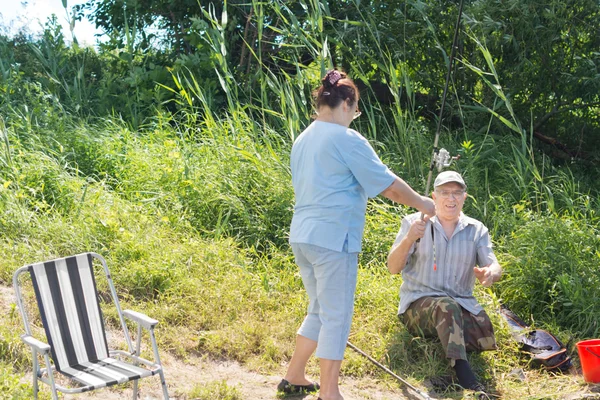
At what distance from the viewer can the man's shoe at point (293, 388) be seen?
4.66 m

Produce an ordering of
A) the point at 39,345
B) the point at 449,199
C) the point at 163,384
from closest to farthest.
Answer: the point at 39,345 < the point at 163,384 < the point at 449,199

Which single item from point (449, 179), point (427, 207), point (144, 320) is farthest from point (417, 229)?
point (144, 320)

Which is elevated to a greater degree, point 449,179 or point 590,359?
point 449,179

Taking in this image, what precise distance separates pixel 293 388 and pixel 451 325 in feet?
3.35

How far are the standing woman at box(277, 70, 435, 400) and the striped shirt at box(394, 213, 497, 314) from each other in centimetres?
99

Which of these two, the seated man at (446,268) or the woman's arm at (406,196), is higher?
the woman's arm at (406,196)

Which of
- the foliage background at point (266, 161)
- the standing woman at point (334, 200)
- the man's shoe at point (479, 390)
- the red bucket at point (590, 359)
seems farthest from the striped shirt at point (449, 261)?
the standing woman at point (334, 200)

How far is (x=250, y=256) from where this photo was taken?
660cm

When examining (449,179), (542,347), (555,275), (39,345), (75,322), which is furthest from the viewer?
(555,275)

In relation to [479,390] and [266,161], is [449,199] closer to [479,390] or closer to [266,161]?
[479,390]

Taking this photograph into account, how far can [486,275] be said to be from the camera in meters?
4.89

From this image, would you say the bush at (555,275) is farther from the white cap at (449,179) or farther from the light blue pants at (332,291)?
the light blue pants at (332,291)

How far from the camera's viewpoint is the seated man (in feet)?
16.5

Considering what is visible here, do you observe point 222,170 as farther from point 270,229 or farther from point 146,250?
point 146,250
